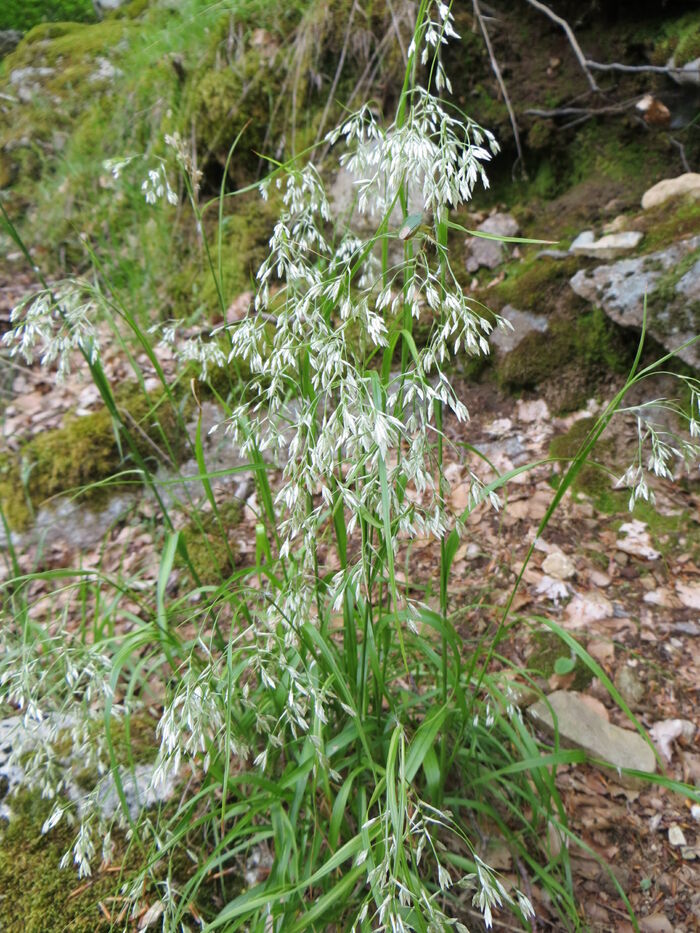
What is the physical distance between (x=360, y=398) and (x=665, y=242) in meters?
2.36

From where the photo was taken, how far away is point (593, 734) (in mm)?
1851

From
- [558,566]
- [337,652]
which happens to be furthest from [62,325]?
[558,566]

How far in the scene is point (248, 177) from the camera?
163 inches

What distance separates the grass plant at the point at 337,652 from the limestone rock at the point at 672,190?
1979 millimetres

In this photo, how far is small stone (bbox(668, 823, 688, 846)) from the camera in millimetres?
1686

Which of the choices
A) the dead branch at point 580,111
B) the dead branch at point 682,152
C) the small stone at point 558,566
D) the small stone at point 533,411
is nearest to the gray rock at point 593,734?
the small stone at point 558,566

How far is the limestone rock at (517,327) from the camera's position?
3.01 metres

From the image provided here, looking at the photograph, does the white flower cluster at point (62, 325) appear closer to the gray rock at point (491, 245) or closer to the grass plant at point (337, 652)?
the grass plant at point (337, 652)

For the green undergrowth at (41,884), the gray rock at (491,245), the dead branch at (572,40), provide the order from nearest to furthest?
the green undergrowth at (41,884) → the dead branch at (572,40) → the gray rock at (491,245)

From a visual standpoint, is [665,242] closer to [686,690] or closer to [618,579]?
[618,579]

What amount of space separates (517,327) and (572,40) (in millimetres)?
1685

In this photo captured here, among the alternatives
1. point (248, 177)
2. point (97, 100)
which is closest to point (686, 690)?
point (248, 177)

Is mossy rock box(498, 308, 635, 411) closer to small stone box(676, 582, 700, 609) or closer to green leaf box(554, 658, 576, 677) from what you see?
small stone box(676, 582, 700, 609)

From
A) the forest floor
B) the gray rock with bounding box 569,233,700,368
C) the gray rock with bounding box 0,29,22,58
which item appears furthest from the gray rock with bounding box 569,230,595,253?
the gray rock with bounding box 0,29,22,58
